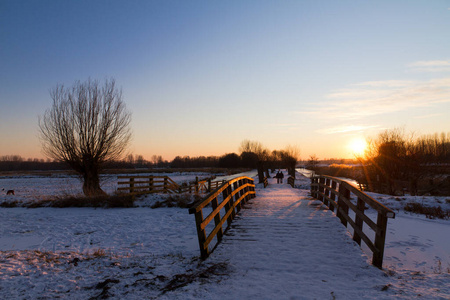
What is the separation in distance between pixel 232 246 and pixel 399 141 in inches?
1050

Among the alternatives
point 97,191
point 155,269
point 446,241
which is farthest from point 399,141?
point 155,269

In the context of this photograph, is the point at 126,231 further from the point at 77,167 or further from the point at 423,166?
the point at 423,166

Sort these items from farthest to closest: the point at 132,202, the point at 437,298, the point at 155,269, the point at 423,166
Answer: the point at 423,166
the point at 132,202
the point at 155,269
the point at 437,298

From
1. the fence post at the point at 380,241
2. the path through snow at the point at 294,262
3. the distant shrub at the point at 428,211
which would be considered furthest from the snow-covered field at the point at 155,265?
the distant shrub at the point at 428,211

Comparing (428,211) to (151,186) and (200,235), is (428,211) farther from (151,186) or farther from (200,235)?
(151,186)

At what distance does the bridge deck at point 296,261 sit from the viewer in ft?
11.9

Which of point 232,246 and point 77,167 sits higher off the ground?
point 77,167

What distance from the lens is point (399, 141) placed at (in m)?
26.3

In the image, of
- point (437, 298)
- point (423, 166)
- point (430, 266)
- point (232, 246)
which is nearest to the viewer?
point (437, 298)

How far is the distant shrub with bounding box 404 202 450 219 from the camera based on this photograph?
1035cm

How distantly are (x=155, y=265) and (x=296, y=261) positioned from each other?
95.5 inches

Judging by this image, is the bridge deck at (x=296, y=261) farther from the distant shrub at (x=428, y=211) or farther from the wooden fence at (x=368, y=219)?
the distant shrub at (x=428, y=211)

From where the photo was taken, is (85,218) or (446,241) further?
(85,218)

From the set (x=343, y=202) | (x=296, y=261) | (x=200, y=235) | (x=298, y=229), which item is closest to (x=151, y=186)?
(x=298, y=229)
